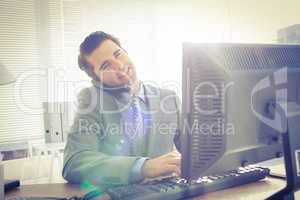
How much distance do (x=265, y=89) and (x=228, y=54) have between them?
16cm

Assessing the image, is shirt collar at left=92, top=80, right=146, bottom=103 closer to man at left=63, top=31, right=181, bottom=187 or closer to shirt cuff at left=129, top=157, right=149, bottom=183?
man at left=63, top=31, right=181, bottom=187

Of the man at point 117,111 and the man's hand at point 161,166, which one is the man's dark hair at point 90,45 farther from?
the man's hand at point 161,166

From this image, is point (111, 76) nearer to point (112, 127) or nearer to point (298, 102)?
point (112, 127)

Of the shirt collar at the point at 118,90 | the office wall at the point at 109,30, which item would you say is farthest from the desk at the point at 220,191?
the office wall at the point at 109,30

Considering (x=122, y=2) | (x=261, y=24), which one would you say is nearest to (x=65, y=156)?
(x=122, y=2)

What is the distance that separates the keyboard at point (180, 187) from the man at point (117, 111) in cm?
46

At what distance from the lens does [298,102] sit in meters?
1.04

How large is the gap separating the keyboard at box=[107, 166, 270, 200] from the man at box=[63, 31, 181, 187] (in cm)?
46

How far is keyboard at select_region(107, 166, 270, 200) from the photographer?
981 mm

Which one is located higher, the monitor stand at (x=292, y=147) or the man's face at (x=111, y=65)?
the man's face at (x=111, y=65)

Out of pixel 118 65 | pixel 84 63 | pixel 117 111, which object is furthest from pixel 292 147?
pixel 84 63

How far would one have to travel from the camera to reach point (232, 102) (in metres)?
0.89

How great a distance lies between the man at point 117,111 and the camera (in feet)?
5.40

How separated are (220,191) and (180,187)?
15 centimetres
